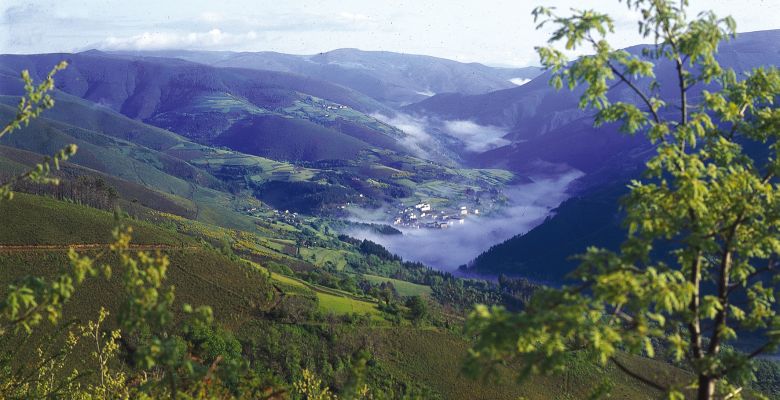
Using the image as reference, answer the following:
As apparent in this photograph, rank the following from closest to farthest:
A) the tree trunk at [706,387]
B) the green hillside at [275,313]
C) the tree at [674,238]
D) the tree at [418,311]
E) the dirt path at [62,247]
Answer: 1. the tree at [674,238]
2. the tree trunk at [706,387]
3. the green hillside at [275,313]
4. the dirt path at [62,247]
5. the tree at [418,311]

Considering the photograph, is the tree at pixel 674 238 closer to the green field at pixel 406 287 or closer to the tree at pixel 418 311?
the tree at pixel 418 311

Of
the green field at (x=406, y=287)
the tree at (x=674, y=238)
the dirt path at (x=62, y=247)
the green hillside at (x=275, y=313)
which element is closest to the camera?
the tree at (x=674, y=238)

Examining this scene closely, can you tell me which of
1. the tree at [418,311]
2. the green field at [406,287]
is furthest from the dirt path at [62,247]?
the green field at [406,287]

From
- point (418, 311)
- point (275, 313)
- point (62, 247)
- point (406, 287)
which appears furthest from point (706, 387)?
point (406, 287)

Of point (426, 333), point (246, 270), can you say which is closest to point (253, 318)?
point (246, 270)

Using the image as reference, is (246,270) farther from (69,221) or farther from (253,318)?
(69,221)

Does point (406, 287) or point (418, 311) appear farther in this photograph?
point (406, 287)

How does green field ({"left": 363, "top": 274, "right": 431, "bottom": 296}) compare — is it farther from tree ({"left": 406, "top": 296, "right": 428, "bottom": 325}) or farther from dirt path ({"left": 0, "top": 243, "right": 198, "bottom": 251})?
dirt path ({"left": 0, "top": 243, "right": 198, "bottom": 251})

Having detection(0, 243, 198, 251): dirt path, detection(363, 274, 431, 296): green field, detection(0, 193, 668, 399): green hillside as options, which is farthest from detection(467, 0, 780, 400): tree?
detection(363, 274, 431, 296): green field

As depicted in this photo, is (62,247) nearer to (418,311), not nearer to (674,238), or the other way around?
(418,311)
